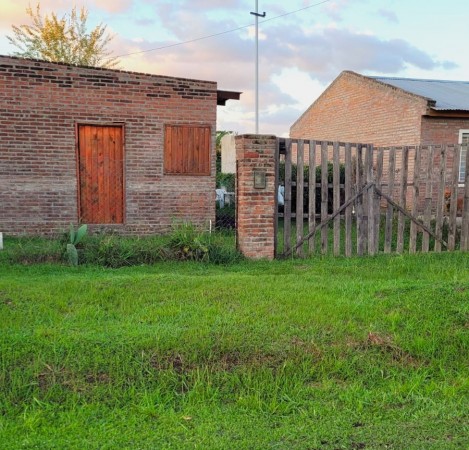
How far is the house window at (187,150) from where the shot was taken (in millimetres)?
10750

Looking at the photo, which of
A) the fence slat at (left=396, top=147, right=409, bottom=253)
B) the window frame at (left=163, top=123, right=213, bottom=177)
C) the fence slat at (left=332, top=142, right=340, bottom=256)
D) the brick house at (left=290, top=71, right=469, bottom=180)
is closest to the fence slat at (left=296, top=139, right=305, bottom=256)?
the fence slat at (left=332, top=142, right=340, bottom=256)

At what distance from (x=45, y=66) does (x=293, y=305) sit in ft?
24.8

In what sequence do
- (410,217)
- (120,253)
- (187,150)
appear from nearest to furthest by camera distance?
(120,253), (410,217), (187,150)

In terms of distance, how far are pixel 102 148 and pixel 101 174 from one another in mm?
529

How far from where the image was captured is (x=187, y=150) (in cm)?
1088

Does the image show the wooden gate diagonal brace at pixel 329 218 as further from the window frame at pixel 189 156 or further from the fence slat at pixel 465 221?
the window frame at pixel 189 156

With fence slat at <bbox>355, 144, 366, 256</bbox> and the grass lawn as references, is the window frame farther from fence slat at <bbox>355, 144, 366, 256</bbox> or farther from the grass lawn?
the grass lawn

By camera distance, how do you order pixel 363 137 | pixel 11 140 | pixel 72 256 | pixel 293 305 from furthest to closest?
1. pixel 363 137
2. pixel 11 140
3. pixel 72 256
4. pixel 293 305

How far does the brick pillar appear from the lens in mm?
7473

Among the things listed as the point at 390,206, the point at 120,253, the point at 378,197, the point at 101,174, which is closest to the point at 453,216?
the point at 390,206

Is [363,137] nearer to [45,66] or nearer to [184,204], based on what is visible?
[184,204]

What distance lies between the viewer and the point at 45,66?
9.91 m

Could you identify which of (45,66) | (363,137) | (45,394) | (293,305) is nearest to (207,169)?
(45,66)

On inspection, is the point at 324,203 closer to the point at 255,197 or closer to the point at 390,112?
the point at 255,197
